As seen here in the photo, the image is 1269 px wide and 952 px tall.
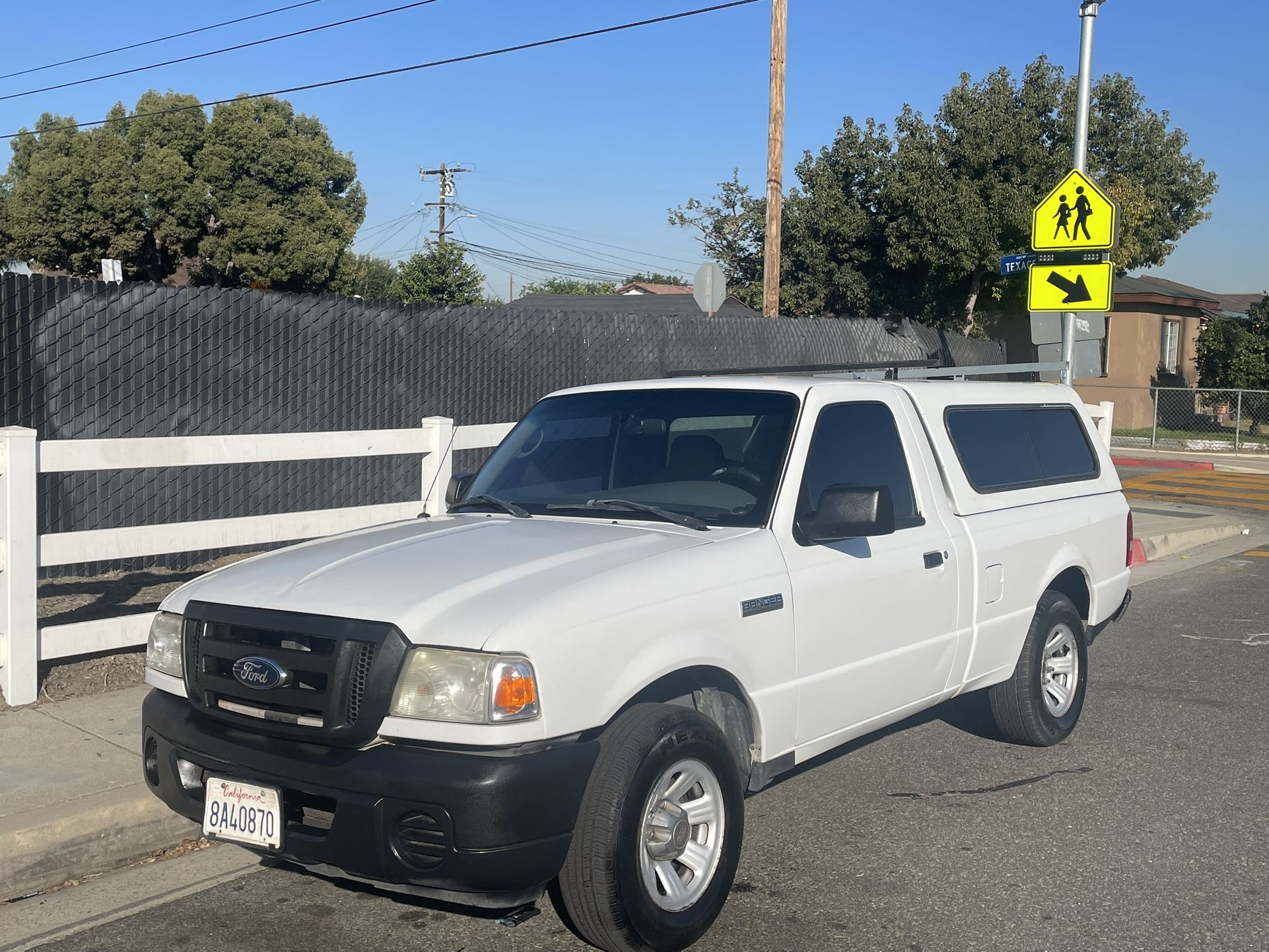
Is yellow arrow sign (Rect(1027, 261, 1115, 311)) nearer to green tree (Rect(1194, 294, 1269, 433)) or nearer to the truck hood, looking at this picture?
the truck hood

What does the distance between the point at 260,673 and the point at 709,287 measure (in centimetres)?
1218

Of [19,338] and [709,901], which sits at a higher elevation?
[19,338]

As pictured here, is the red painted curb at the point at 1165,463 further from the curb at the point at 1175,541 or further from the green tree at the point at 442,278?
the green tree at the point at 442,278

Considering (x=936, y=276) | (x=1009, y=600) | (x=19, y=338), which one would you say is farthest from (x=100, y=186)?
(x=1009, y=600)

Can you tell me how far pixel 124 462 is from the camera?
6586mm

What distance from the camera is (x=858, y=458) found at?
16.9ft

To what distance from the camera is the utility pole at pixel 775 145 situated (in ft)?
62.8

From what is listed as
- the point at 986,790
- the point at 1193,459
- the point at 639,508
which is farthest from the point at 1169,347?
the point at 639,508

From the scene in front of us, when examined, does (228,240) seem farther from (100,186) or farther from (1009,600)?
(1009,600)

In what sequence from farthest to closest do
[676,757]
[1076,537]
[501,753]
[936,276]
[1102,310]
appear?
[936,276]
[1102,310]
[1076,537]
[676,757]
[501,753]

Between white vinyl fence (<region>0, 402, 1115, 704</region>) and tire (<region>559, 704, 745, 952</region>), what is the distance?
3003 millimetres

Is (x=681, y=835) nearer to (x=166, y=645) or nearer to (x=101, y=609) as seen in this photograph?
(x=166, y=645)

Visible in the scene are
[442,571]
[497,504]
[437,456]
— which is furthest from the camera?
[437,456]

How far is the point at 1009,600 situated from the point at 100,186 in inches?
1716
